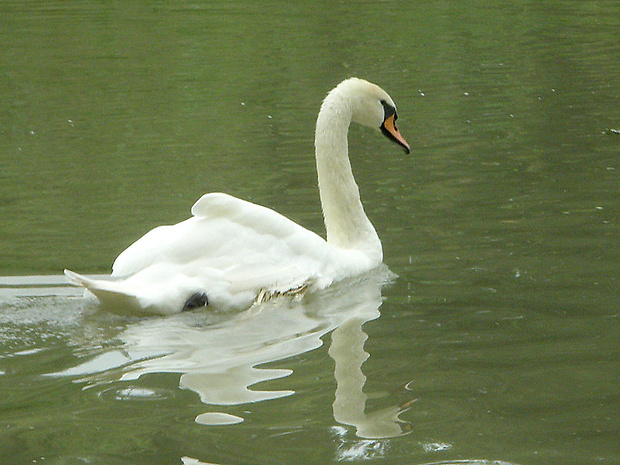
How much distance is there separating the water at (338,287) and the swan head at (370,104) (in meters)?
0.75

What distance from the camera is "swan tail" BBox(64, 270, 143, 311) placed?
562 cm

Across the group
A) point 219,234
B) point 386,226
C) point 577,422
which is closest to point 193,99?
point 386,226

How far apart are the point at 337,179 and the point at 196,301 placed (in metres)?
1.70

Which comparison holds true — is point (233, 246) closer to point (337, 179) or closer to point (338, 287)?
point (338, 287)

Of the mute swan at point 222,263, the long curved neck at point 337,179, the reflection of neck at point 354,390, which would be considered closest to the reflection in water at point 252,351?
the reflection of neck at point 354,390

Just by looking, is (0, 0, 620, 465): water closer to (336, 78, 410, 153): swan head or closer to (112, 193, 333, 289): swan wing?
(112, 193, 333, 289): swan wing

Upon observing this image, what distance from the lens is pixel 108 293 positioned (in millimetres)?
5695

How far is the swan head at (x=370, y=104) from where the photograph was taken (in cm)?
749

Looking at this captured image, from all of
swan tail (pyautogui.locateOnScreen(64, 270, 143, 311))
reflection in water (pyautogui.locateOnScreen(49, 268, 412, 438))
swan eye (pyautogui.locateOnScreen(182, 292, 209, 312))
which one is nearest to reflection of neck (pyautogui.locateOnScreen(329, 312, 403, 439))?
reflection in water (pyautogui.locateOnScreen(49, 268, 412, 438))

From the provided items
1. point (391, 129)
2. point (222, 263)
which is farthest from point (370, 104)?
point (222, 263)

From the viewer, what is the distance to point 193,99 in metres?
14.1

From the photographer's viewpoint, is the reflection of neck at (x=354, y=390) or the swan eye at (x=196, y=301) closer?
the reflection of neck at (x=354, y=390)

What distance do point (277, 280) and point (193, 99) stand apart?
318 inches

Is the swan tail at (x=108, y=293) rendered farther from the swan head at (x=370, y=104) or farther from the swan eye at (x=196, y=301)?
the swan head at (x=370, y=104)
